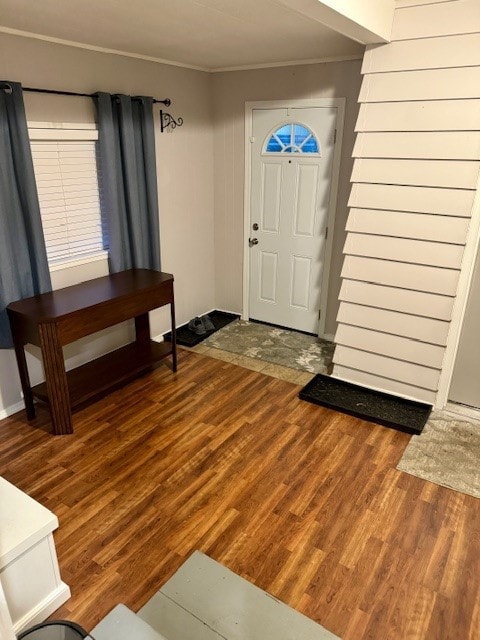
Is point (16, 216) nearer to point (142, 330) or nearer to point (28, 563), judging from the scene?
point (142, 330)

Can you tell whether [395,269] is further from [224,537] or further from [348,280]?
[224,537]

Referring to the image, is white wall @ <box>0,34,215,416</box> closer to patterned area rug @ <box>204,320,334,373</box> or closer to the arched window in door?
patterned area rug @ <box>204,320,334,373</box>

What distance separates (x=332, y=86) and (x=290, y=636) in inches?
149

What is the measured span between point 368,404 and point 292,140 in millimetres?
2417

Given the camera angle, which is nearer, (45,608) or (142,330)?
(45,608)

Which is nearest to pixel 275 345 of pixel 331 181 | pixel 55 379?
pixel 331 181

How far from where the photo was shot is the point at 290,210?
14.1 ft

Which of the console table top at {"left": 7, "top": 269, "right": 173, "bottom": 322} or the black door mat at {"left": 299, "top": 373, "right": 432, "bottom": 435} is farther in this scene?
the black door mat at {"left": 299, "top": 373, "right": 432, "bottom": 435}

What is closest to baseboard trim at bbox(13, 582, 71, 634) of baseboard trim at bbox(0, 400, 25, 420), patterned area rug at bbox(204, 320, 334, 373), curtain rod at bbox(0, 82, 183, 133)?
baseboard trim at bbox(0, 400, 25, 420)

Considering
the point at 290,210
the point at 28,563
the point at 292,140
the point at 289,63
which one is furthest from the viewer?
the point at 290,210

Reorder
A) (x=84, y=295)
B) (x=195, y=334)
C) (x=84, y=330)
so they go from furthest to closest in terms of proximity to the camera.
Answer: (x=195, y=334), (x=84, y=295), (x=84, y=330)

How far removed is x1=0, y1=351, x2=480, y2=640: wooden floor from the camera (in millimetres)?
1982

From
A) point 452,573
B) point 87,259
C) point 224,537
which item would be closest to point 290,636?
point 224,537

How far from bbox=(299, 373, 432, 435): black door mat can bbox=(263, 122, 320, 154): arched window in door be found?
2.05m
